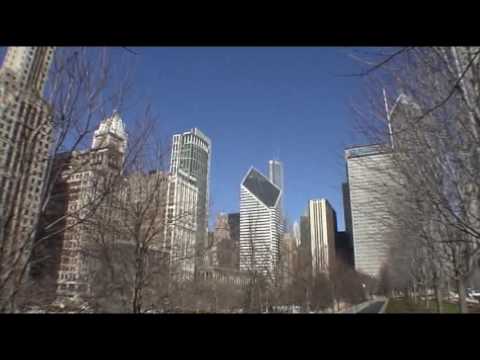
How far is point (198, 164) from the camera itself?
9555 millimetres

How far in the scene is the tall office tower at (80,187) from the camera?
4043 millimetres

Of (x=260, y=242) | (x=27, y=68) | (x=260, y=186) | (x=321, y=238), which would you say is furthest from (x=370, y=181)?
(x=260, y=186)

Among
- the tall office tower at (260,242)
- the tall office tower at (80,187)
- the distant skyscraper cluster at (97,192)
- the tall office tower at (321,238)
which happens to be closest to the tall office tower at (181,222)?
the distant skyscraper cluster at (97,192)

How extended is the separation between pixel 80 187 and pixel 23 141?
1573 millimetres

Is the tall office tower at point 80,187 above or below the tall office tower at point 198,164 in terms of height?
below

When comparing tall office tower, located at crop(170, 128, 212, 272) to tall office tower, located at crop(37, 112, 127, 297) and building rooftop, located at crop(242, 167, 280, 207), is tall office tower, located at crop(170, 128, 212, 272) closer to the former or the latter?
tall office tower, located at crop(37, 112, 127, 297)

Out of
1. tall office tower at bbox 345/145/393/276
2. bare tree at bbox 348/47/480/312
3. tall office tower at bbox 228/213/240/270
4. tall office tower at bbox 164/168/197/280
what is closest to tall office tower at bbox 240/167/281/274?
tall office tower at bbox 228/213/240/270

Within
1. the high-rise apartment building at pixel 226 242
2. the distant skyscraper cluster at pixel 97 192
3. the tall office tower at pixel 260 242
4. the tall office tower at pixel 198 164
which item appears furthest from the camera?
the tall office tower at pixel 260 242

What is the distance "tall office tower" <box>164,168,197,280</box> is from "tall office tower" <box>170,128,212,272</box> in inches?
6.2

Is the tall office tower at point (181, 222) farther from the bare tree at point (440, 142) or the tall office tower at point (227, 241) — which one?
the bare tree at point (440, 142)

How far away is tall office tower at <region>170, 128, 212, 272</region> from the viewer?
7328 millimetres

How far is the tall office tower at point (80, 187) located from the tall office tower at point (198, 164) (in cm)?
185

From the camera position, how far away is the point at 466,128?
4996mm

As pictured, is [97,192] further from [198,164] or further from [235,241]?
[235,241]
